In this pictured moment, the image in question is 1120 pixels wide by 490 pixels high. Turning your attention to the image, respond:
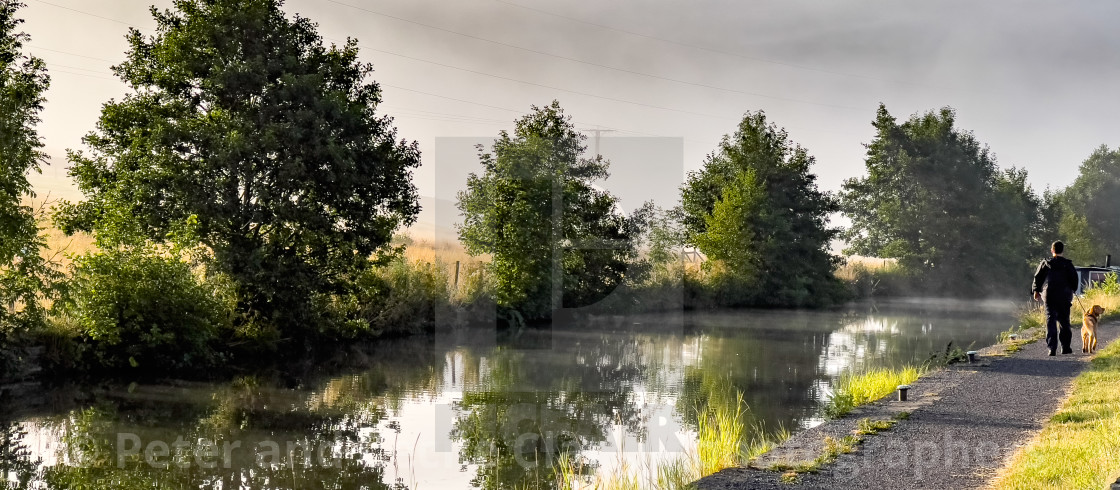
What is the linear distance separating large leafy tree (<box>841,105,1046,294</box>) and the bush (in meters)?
46.7

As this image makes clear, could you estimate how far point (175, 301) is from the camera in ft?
53.2

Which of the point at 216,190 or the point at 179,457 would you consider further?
the point at 216,190

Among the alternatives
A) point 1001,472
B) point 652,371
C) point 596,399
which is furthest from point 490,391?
point 1001,472

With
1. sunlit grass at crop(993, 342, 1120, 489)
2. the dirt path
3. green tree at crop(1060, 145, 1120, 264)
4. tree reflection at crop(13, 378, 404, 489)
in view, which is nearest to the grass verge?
the dirt path

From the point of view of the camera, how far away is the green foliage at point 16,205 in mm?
13398

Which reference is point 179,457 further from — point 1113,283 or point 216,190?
point 1113,283

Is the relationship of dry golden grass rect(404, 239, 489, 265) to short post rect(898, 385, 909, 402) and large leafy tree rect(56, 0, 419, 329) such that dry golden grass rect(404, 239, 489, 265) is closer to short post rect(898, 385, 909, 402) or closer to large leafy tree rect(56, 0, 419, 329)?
large leafy tree rect(56, 0, 419, 329)

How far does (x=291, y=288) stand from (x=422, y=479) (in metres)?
11.6

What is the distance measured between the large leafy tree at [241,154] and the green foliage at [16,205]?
11.7ft

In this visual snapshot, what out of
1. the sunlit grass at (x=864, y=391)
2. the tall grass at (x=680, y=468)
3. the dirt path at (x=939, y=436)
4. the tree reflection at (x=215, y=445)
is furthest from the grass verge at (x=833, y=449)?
the tree reflection at (x=215, y=445)

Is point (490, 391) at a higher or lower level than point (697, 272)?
lower

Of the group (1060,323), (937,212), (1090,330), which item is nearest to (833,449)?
(1060,323)

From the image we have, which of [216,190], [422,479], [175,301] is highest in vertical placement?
[216,190]

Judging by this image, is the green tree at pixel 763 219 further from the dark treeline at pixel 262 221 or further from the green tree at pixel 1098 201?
the green tree at pixel 1098 201
